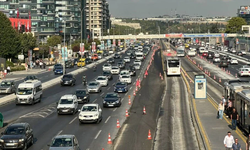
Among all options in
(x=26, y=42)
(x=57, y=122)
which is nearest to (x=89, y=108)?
(x=57, y=122)

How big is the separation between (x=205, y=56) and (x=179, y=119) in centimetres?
9689

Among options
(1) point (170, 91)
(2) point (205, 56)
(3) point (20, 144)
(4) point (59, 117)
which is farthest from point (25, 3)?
(3) point (20, 144)

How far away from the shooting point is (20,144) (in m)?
24.8

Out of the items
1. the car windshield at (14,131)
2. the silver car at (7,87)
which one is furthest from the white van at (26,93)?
the car windshield at (14,131)

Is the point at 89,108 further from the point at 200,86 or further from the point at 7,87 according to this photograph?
the point at 7,87

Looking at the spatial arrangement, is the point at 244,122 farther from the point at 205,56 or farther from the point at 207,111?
the point at 205,56

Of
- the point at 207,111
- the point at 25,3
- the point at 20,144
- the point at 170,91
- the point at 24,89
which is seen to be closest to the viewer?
the point at 20,144

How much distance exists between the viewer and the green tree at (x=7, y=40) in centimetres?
9869

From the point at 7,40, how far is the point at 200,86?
60.4 metres

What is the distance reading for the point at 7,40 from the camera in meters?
98.9

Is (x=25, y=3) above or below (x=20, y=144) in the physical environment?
above

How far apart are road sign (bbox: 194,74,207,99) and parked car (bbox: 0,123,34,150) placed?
2468cm

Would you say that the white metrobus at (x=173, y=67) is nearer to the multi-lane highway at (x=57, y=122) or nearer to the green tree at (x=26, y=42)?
the multi-lane highway at (x=57, y=122)

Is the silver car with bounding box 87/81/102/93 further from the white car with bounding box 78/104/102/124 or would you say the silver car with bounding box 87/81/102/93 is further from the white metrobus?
the white car with bounding box 78/104/102/124
